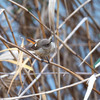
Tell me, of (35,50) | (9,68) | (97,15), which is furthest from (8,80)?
(97,15)

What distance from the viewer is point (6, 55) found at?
116cm

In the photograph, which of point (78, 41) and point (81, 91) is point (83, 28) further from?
point (81, 91)

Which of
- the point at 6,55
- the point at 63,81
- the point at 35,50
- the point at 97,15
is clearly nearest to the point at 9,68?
the point at 63,81

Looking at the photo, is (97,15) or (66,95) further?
(97,15)

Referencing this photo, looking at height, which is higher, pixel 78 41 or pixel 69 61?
pixel 78 41

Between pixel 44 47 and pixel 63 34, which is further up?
pixel 63 34

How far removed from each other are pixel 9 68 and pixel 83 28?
1070 mm

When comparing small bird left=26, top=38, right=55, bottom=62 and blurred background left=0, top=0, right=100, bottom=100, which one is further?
blurred background left=0, top=0, right=100, bottom=100

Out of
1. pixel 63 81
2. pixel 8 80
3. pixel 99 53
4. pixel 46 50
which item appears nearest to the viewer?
pixel 46 50

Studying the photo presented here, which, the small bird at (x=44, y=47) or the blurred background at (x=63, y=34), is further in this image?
the blurred background at (x=63, y=34)

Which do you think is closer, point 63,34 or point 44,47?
point 44,47

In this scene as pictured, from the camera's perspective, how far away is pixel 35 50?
135cm

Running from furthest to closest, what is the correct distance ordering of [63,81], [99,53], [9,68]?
[99,53]
[63,81]
[9,68]

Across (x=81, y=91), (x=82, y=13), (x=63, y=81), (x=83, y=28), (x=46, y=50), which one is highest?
(x=82, y=13)
